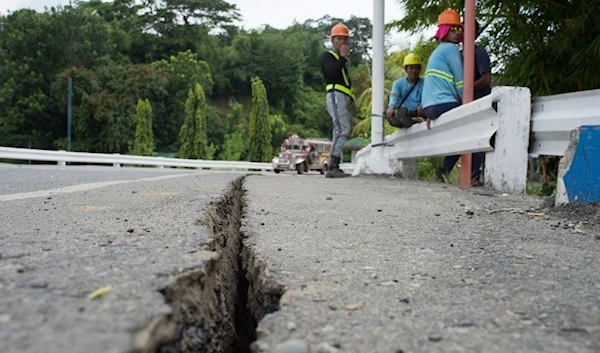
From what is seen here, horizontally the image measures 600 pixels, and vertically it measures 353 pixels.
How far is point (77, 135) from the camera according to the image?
34656 mm

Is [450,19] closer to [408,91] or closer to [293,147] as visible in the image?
[408,91]

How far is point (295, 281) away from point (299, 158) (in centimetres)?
2080

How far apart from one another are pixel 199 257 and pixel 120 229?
0.64 meters

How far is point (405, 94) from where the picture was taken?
21.6 ft

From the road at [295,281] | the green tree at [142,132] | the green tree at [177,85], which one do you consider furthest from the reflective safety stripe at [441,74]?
the green tree at [177,85]

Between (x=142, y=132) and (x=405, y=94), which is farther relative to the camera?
(x=142, y=132)

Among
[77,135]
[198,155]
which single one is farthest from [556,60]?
[77,135]

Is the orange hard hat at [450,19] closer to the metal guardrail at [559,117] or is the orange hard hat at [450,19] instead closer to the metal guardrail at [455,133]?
the metal guardrail at [455,133]

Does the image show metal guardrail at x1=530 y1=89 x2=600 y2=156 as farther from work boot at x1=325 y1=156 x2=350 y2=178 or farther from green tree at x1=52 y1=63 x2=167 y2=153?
green tree at x1=52 y1=63 x2=167 y2=153

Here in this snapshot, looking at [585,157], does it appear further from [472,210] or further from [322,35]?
[322,35]

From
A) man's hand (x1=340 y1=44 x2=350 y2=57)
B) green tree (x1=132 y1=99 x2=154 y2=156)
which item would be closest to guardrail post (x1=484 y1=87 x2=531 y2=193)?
man's hand (x1=340 y1=44 x2=350 y2=57)

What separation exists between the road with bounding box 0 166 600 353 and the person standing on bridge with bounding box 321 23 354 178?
4.11 metres

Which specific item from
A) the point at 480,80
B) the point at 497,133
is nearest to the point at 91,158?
the point at 480,80

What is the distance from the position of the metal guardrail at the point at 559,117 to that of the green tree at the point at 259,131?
31850mm
